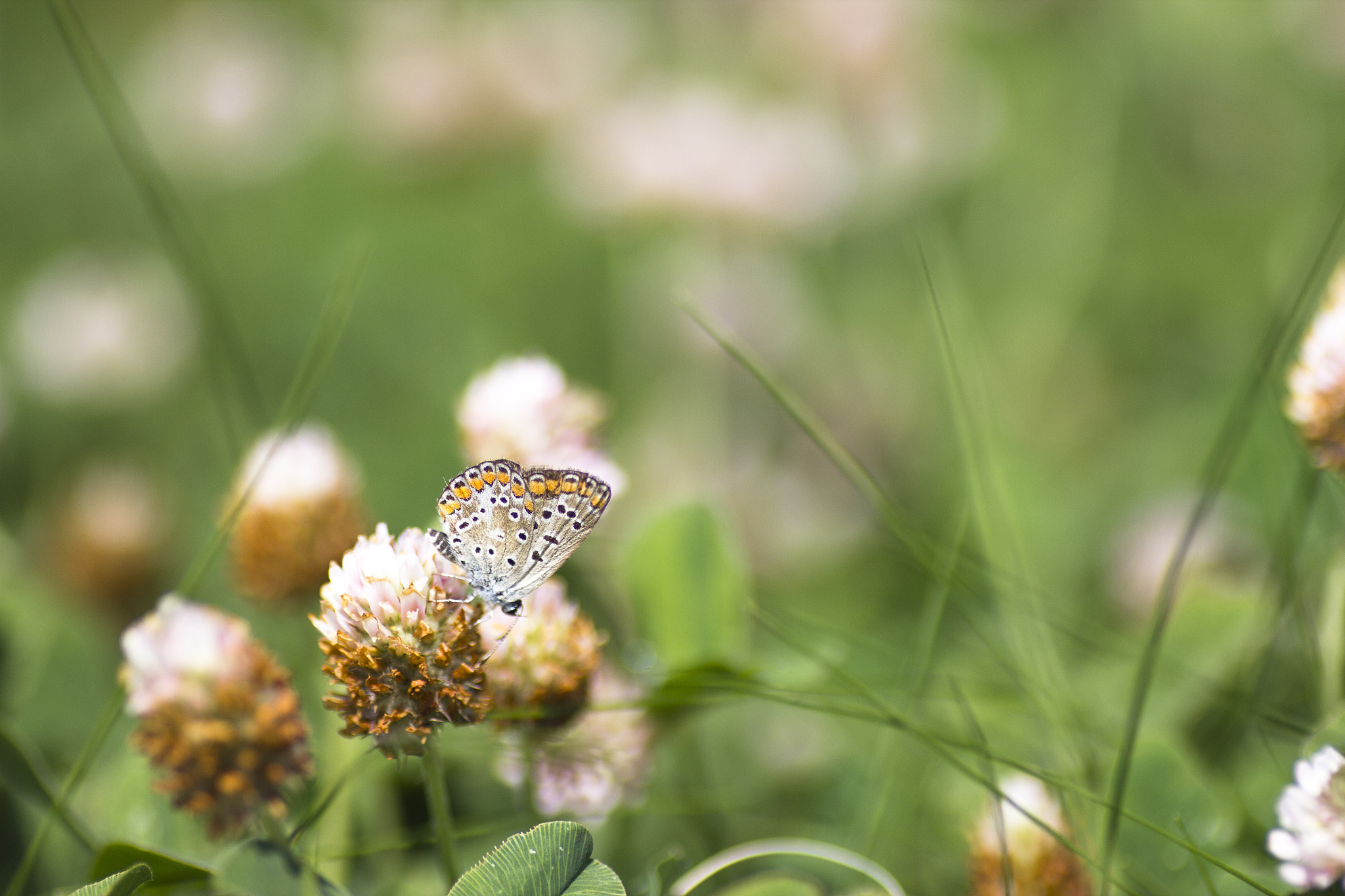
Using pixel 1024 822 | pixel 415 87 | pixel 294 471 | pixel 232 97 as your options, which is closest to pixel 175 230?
pixel 294 471

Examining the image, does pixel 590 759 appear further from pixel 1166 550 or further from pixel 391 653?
pixel 1166 550

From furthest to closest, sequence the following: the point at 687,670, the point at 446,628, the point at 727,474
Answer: the point at 727,474
the point at 687,670
the point at 446,628

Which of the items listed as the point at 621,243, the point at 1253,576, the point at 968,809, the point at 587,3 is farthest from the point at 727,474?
the point at 587,3

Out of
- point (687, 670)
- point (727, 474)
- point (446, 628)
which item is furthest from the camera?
A: point (727, 474)

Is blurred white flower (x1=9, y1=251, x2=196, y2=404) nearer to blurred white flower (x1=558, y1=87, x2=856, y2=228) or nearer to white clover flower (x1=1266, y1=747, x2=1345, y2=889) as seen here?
blurred white flower (x1=558, y1=87, x2=856, y2=228)

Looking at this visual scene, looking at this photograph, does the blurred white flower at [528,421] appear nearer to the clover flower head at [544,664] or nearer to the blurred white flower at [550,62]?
the clover flower head at [544,664]

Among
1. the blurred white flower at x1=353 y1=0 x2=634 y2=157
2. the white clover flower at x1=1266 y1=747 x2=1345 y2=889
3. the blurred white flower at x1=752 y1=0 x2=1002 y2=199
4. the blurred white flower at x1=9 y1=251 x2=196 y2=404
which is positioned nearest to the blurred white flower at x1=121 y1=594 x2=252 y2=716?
the white clover flower at x1=1266 y1=747 x2=1345 y2=889

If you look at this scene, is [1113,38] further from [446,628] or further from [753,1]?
[446,628]
